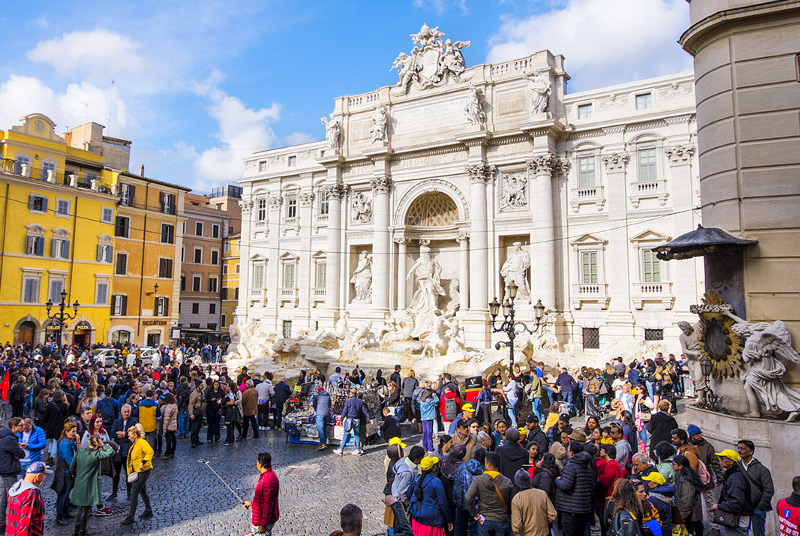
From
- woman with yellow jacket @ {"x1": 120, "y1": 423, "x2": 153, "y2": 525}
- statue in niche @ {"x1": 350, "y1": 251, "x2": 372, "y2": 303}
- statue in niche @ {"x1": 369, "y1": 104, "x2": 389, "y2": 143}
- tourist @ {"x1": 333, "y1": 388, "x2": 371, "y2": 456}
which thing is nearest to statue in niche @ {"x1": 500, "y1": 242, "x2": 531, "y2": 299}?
statue in niche @ {"x1": 350, "y1": 251, "x2": 372, "y2": 303}

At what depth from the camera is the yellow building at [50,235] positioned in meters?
28.8

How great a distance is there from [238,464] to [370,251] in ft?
65.5

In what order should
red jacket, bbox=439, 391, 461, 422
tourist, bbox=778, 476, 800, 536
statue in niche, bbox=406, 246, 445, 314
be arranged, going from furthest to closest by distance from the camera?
1. statue in niche, bbox=406, 246, 445, 314
2. red jacket, bbox=439, 391, 461, 422
3. tourist, bbox=778, 476, 800, 536

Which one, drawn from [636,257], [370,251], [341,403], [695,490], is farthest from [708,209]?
[370,251]

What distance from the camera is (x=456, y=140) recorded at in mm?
26234

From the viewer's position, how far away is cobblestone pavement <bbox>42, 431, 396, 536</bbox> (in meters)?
7.54

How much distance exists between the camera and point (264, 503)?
5.92 meters

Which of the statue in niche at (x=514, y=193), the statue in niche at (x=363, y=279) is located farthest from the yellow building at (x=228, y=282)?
the statue in niche at (x=514, y=193)

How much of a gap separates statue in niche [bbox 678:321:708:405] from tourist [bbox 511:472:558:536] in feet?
15.0

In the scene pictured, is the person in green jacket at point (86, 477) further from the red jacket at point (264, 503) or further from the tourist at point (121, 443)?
the red jacket at point (264, 503)

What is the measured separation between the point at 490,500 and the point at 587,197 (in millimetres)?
20569

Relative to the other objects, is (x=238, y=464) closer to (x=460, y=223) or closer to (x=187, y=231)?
(x=460, y=223)

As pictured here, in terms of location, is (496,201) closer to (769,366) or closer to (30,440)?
(769,366)

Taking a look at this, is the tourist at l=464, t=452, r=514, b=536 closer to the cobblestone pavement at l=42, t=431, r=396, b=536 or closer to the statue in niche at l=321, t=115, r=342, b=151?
the cobblestone pavement at l=42, t=431, r=396, b=536
